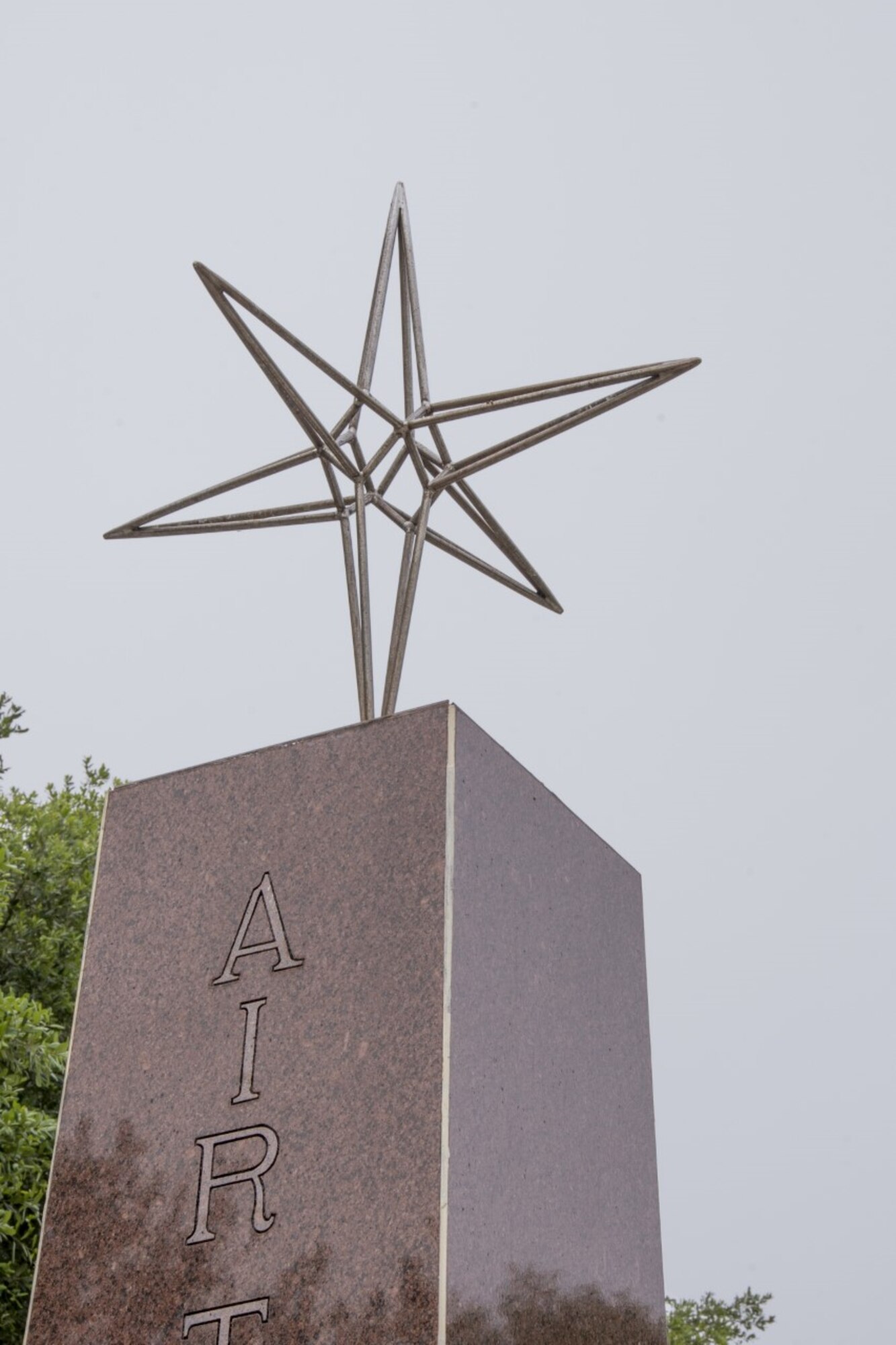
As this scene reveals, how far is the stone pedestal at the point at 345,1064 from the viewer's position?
541 centimetres

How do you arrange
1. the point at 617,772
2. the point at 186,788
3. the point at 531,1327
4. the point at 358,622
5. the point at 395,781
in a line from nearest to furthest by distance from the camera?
the point at 531,1327
the point at 395,781
the point at 186,788
the point at 358,622
the point at 617,772

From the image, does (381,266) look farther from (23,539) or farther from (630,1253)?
(23,539)

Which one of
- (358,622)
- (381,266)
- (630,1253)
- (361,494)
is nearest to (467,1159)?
(630,1253)

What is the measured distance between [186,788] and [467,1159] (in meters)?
2.05

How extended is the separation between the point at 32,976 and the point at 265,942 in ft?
31.4

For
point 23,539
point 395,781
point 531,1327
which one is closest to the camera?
point 531,1327

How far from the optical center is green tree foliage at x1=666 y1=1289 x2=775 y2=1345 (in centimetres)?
2178

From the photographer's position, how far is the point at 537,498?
44.7m

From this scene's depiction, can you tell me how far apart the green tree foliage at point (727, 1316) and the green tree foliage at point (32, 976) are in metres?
10.5

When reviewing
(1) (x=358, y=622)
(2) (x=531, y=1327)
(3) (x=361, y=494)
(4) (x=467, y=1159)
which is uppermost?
(3) (x=361, y=494)

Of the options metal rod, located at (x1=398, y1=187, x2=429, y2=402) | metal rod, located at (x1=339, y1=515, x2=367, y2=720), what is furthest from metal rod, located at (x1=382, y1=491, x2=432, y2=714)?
metal rod, located at (x1=398, y1=187, x2=429, y2=402)

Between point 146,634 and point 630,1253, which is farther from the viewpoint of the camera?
point 146,634

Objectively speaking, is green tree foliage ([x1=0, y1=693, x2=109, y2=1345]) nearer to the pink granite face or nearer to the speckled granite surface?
the pink granite face

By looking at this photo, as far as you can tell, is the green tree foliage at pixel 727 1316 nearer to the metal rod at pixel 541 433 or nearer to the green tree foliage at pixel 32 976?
the green tree foliage at pixel 32 976
